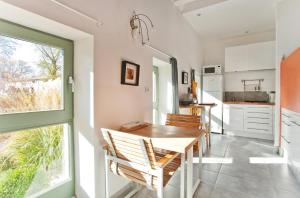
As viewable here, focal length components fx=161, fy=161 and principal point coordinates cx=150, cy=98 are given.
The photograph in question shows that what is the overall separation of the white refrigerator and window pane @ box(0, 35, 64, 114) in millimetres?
4258

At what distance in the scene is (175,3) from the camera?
10.6 feet

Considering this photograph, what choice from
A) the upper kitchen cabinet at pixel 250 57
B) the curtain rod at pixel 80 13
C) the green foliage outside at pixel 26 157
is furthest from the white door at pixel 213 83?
the green foliage outside at pixel 26 157

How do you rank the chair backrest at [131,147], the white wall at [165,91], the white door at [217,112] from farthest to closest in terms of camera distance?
1. the white door at [217,112]
2. the white wall at [165,91]
3. the chair backrest at [131,147]

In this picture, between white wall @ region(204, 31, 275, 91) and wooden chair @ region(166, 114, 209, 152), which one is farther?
white wall @ region(204, 31, 275, 91)

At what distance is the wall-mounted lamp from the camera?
6.69ft

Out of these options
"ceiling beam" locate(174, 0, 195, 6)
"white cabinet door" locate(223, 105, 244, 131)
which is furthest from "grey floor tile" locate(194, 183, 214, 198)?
"ceiling beam" locate(174, 0, 195, 6)

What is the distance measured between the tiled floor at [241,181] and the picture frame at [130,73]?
1.33 metres

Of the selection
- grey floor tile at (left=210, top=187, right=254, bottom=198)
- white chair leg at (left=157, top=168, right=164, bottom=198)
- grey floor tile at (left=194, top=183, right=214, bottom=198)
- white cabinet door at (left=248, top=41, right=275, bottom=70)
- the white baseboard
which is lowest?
grey floor tile at (left=210, top=187, right=254, bottom=198)

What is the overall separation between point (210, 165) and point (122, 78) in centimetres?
199

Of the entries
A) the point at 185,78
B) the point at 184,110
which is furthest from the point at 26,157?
the point at 185,78

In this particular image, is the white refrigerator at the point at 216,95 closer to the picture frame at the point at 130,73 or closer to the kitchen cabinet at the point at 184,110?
the kitchen cabinet at the point at 184,110

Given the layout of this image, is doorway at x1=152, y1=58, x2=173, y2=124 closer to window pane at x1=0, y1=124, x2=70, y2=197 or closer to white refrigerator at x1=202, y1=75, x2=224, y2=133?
window pane at x1=0, y1=124, x2=70, y2=197

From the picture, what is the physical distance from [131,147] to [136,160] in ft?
0.43

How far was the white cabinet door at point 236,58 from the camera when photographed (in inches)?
178
